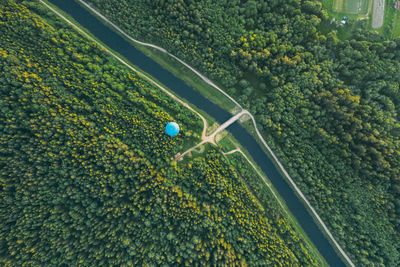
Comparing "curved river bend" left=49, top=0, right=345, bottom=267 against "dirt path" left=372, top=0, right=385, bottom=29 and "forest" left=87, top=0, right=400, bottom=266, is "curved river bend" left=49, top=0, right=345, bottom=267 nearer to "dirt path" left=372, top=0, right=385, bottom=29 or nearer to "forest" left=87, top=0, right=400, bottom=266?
"forest" left=87, top=0, right=400, bottom=266

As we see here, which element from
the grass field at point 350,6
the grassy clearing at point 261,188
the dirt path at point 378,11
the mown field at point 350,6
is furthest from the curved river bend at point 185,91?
the dirt path at point 378,11

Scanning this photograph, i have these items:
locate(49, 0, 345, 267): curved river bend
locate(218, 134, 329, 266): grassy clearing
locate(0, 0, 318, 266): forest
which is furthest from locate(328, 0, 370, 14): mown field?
locate(0, 0, 318, 266): forest

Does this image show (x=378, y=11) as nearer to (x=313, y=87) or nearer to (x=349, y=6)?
(x=349, y=6)

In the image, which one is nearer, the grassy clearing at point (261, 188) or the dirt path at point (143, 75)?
the grassy clearing at point (261, 188)

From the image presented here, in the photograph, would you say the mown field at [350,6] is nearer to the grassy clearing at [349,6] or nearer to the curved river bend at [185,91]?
the grassy clearing at [349,6]

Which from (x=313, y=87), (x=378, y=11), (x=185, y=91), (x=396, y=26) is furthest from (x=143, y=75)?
(x=396, y=26)
